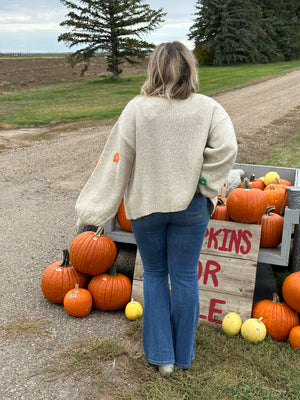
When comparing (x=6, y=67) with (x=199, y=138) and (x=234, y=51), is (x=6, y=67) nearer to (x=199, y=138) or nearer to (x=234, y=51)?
(x=234, y=51)

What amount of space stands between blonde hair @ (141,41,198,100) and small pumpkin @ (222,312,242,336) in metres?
1.82

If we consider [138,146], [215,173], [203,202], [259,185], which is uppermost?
[138,146]

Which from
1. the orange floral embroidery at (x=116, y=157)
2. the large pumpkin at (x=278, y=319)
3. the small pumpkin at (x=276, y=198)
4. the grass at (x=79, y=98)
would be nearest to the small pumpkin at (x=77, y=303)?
the large pumpkin at (x=278, y=319)

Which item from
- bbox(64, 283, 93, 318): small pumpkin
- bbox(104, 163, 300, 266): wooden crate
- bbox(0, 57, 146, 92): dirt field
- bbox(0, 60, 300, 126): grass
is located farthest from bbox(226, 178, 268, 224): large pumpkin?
bbox(0, 57, 146, 92): dirt field

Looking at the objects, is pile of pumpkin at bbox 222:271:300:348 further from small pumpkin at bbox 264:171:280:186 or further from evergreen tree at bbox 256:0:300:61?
evergreen tree at bbox 256:0:300:61

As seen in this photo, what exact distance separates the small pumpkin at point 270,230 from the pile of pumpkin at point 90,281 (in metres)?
1.18

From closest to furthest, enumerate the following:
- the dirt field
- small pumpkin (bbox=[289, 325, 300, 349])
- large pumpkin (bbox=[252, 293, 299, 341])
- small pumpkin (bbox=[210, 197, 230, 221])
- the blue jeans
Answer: the blue jeans < small pumpkin (bbox=[289, 325, 300, 349]) < large pumpkin (bbox=[252, 293, 299, 341]) < small pumpkin (bbox=[210, 197, 230, 221]) < the dirt field

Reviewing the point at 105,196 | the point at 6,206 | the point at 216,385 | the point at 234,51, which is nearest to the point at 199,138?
the point at 105,196

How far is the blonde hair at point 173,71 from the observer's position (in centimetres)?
240

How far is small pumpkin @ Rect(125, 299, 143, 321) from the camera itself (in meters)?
3.61

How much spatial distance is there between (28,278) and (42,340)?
1.10m

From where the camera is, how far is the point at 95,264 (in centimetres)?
378

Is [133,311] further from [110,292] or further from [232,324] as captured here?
[232,324]

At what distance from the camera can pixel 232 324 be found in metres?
3.40
